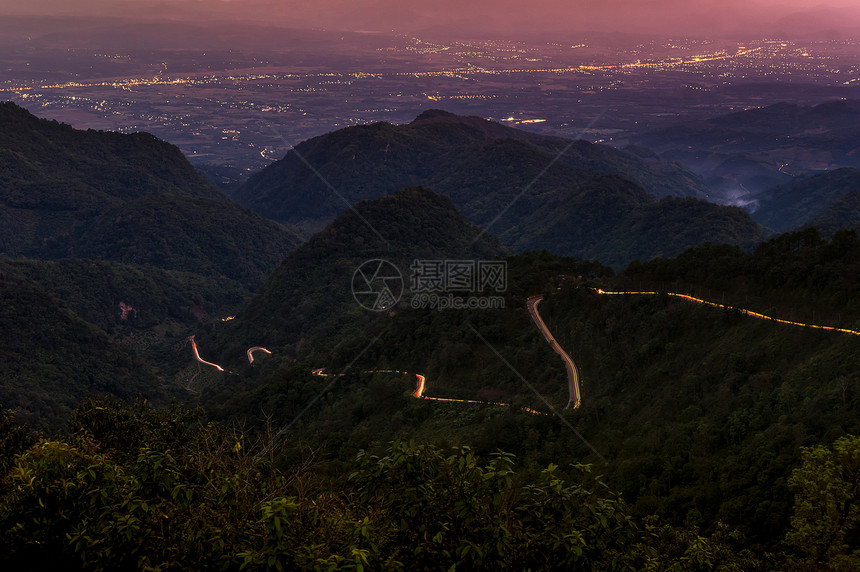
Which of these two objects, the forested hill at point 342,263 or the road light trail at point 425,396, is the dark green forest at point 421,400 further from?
the forested hill at point 342,263

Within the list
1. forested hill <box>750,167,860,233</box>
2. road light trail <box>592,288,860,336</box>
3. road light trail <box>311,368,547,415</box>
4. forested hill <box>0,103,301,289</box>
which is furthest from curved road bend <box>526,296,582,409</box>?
forested hill <box>750,167,860,233</box>

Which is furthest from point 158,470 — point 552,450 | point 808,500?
point 552,450

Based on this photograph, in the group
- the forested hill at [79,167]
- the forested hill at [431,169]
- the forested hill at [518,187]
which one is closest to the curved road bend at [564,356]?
the forested hill at [518,187]

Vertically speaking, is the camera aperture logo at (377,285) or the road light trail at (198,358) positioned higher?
the camera aperture logo at (377,285)

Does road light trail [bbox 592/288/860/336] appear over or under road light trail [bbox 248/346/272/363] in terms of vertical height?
over

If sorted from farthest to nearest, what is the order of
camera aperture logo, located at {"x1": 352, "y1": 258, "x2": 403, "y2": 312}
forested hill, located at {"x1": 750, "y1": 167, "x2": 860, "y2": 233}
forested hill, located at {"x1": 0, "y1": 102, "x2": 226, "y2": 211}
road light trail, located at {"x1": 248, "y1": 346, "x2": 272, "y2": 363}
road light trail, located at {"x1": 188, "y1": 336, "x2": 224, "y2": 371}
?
forested hill, located at {"x1": 750, "y1": 167, "x2": 860, "y2": 233} → forested hill, located at {"x1": 0, "y1": 102, "x2": 226, "y2": 211} → road light trail, located at {"x1": 188, "y1": 336, "x2": 224, "y2": 371} → road light trail, located at {"x1": 248, "y1": 346, "x2": 272, "y2": 363} → camera aperture logo, located at {"x1": 352, "y1": 258, "x2": 403, "y2": 312}

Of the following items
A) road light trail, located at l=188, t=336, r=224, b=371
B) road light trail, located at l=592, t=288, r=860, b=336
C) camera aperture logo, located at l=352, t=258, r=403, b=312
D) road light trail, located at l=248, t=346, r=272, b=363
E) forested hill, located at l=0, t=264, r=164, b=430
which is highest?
road light trail, located at l=592, t=288, r=860, b=336

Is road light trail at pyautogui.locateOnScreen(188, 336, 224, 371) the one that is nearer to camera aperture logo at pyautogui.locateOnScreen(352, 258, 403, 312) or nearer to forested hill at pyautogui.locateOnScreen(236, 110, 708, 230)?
camera aperture logo at pyautogui.locateOnScreen(352, 258, 403, 312)

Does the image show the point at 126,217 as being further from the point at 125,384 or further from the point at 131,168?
the point at 125,384
